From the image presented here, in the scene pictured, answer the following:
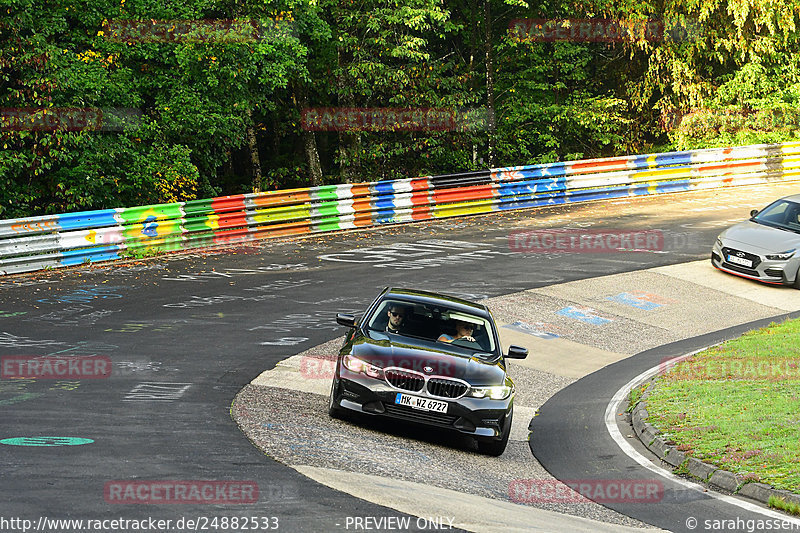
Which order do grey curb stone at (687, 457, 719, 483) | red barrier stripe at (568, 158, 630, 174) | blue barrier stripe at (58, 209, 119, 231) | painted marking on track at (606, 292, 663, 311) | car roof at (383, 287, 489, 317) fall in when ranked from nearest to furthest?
grey curb stone at (687, 457, 719, 483) → car roof at (383, 287, 489, 317) → painted marking on track at (606, 292, 663, 311) → blue barrier stripe at (58, 209, 119, 231) → red barrier stripe at (568, 158, 630, 174)

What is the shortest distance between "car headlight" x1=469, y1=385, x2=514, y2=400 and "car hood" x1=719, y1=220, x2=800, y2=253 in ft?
40.4

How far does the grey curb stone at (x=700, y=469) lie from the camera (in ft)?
32.6

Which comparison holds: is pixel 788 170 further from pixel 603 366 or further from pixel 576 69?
pixel 603 366

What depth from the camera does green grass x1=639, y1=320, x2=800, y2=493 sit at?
9.98 metres

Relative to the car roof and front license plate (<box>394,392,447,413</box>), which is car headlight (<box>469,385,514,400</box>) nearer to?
front license plate (<box>394,392,447,413</box>)

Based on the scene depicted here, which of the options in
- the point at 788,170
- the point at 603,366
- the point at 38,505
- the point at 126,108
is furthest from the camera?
the point at 788,170

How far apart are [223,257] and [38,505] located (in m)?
15.1

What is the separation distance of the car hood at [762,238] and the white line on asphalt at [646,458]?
532cm

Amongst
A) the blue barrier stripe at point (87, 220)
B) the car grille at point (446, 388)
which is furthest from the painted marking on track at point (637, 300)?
the blue barrier stripe at point (87, 220)

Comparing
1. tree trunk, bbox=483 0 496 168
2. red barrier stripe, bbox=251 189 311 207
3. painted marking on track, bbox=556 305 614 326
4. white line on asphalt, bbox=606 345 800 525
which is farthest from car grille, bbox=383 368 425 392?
tree trunk, bbox=483 0 496 168

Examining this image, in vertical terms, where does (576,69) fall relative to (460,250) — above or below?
above

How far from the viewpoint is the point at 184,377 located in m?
12.6

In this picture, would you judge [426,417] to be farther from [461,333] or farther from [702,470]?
[702,470]

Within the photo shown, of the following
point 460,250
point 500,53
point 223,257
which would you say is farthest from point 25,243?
point 500,53
